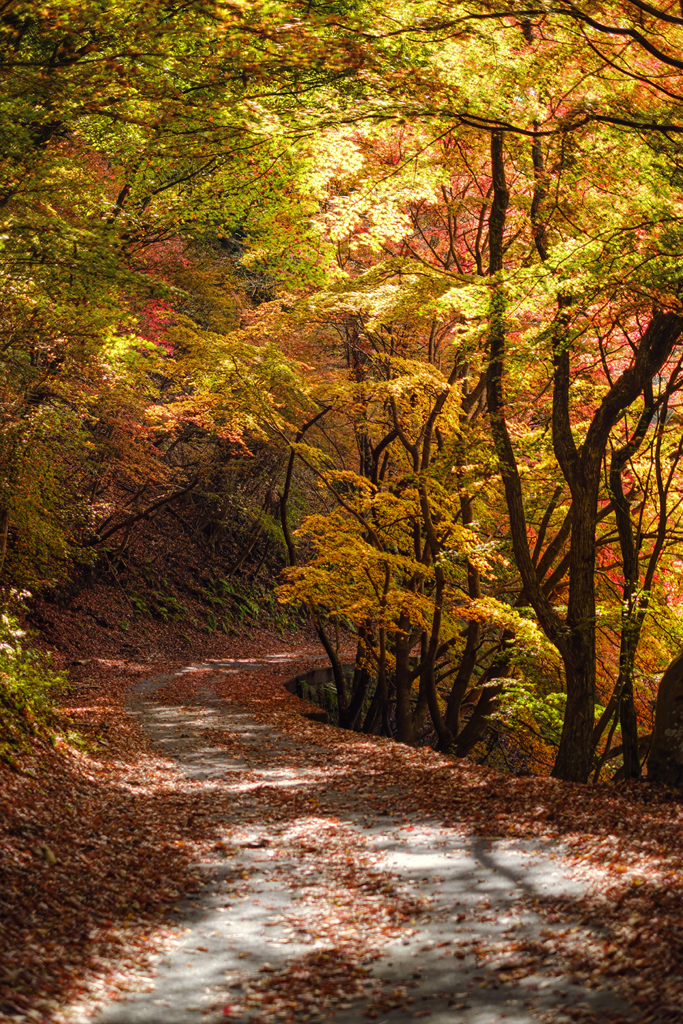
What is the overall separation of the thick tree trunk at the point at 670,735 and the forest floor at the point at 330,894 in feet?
1.25

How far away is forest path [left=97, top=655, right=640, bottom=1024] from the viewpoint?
13.1ft

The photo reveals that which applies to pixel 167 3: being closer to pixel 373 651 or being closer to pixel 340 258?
pixel 340 258

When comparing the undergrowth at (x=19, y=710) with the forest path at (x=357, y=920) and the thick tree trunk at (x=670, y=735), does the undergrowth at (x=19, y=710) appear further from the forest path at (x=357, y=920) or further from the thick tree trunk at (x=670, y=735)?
the thick tree trunk at (x=670, y=735)

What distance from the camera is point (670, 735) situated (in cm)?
775

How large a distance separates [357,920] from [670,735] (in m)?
3.98

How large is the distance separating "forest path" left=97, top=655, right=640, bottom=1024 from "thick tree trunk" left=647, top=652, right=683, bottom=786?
80.5 inches

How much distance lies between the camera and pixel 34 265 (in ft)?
26.6

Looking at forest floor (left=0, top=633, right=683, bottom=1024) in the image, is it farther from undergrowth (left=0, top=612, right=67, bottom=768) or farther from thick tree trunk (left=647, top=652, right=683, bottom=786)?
thick tree trunk (left=647, top=652, right=683, bottom=786)

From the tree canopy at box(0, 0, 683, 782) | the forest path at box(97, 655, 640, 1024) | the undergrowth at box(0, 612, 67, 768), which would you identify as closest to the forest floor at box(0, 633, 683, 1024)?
the forest path at box(97, 655, 640, 1024)

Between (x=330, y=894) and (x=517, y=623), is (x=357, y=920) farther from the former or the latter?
(x=517, y=623)

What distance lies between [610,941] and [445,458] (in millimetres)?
9229

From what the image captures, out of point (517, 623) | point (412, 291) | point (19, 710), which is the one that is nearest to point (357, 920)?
point (19, 710)

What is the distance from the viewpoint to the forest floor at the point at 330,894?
4.01 metres

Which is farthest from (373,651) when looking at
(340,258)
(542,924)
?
(542,924)
